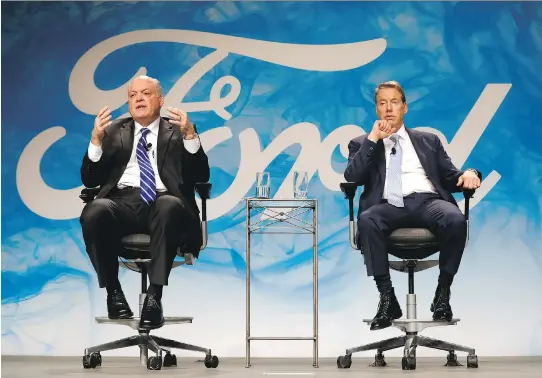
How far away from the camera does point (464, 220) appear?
16.5 ft

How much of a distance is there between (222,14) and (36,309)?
2.44 m

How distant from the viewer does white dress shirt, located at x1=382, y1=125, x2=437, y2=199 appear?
5359 mm

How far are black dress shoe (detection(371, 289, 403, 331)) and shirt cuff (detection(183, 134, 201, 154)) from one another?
4.27ft

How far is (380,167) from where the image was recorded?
5.35 metres

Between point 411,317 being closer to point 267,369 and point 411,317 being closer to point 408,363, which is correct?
point 408,363

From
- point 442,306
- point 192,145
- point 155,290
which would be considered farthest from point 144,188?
point 442,306

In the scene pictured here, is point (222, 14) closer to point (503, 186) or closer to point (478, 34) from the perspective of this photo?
point (478, 34)

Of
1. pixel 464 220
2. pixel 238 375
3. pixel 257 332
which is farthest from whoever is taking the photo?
pixel 257 332

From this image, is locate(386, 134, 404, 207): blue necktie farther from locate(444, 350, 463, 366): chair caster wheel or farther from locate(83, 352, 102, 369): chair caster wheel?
locate(83, 352, 102, 369): chair caster wheel

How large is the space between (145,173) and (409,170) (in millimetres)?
1517

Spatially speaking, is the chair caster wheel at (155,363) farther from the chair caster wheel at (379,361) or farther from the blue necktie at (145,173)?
the chair caster wheel at (379,361)

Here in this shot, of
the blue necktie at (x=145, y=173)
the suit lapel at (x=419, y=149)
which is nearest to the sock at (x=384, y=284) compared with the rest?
the suit lapel at (x=419, y=149)

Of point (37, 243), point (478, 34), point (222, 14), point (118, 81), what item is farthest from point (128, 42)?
point (478, 34)

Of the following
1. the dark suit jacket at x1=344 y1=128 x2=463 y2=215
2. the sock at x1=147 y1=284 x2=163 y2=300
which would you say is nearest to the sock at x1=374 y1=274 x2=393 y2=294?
the dark suit jacket at x1=344 y1=128 x2=463 y2=215
